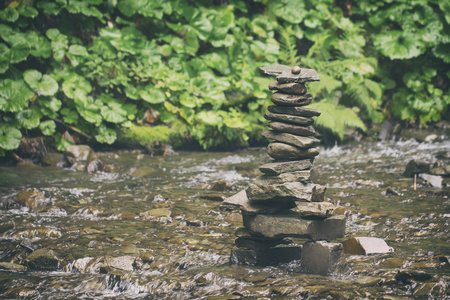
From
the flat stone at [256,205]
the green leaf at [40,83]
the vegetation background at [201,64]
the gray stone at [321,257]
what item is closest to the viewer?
the gray stone at [321,257]

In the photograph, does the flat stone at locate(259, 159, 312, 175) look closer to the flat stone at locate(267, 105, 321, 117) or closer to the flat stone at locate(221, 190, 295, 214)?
the flat stone at locate(221, 190, 295, 214)

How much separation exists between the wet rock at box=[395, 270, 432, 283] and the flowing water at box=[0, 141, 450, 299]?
26 mm

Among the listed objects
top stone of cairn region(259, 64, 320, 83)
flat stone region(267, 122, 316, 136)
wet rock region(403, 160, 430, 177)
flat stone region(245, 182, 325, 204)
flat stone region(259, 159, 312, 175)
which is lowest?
wet rock region(403, 160, 430, 177)

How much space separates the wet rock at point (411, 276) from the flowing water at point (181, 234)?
26 mm

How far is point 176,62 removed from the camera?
28.4 feet

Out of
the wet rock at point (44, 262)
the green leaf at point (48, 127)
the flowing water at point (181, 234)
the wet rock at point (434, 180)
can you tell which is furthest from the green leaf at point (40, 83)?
the wet rock at point (434, 180)

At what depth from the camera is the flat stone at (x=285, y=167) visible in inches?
136

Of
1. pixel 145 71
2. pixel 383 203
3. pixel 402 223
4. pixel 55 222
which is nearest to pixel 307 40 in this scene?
pixel 145 71

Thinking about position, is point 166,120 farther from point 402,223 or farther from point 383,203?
point 402,223

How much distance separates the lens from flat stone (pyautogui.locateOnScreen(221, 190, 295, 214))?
3402 mm

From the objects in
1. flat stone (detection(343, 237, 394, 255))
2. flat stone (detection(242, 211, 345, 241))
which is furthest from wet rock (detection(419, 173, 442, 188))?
flat stone (detection(242, 211, 345, 241))

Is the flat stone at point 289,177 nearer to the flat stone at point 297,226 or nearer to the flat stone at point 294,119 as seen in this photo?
the flat stone at point 297,226

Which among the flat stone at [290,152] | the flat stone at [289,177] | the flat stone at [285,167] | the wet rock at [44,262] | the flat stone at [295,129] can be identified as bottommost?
the wet rock at [44,262]

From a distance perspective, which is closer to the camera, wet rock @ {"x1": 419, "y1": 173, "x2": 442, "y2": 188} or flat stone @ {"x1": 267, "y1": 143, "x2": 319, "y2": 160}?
flat stone @ {"x1": 267, "y1": 143, "x2": 319, "y2": 160}
